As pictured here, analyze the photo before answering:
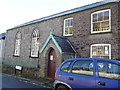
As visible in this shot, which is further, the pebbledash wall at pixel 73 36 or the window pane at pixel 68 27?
the window pane at pixel 68 27

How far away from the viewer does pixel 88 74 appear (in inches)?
180

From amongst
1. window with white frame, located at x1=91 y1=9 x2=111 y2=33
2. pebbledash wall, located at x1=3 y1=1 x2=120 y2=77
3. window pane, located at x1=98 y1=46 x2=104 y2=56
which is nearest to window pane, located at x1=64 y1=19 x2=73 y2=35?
pebbledash wall, located at x1=3 y1=1 x2=120 y2=77

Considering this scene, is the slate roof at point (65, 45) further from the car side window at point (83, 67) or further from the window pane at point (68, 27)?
the car side window at point (83, 67)

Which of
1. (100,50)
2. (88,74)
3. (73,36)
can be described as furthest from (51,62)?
(88,74)

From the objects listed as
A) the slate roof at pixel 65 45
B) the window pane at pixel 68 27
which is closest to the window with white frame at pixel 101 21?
the window pane at pixel 68 27

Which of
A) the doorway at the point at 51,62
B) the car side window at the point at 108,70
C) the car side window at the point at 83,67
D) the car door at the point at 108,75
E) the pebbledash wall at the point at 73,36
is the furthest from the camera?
the doorway at the point at 51,62

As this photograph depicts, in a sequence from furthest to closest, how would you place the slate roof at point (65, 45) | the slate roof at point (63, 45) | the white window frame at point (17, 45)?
the white window frame at point (17, 45), the slate roof at point (65, 45), the slate roof at point (63, 45)

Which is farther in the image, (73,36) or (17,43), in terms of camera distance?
(17,43)

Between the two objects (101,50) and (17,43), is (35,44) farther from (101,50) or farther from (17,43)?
(101,50)

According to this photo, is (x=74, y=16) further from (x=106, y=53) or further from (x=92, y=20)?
(x=106, y=53)

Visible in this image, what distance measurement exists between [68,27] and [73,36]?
1.24 meters

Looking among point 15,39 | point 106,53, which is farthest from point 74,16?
point 15,39

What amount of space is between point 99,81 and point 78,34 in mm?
7456

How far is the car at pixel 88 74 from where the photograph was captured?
404 cm
